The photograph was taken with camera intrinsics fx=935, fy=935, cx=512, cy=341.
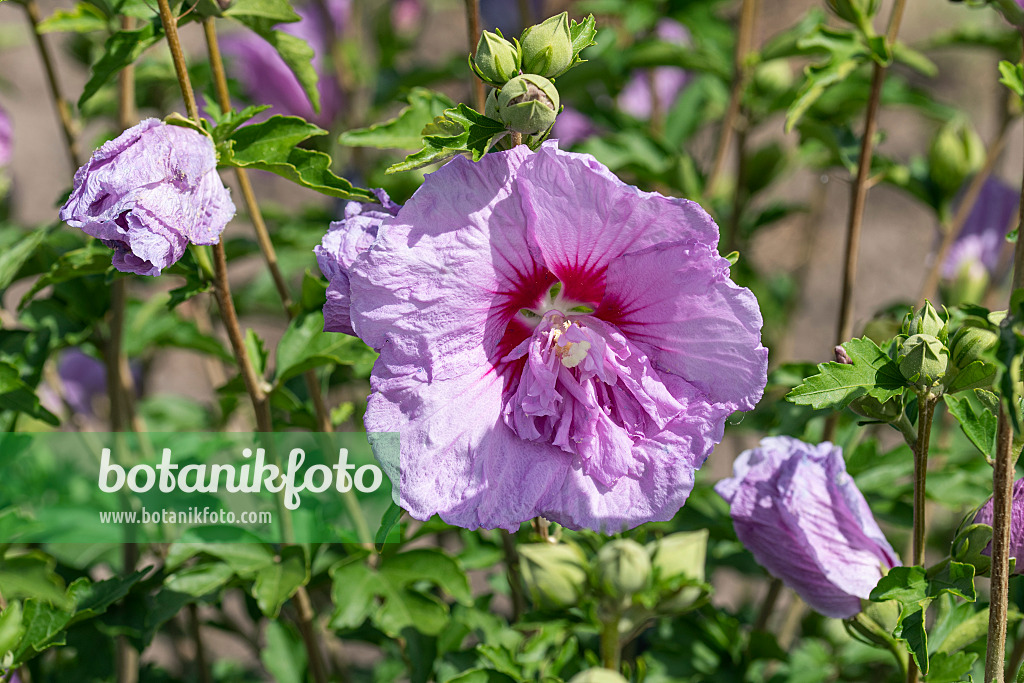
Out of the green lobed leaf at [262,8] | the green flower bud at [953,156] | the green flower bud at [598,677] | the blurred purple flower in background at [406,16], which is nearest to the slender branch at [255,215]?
the green lobed leaf at [262,8]

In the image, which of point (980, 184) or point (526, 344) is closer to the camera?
point (526, 344)

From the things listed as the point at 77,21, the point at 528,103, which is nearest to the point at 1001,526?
the point at 528,103

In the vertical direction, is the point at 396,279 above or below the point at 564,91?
above

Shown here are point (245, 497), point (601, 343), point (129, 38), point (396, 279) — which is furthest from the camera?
point (245, 497)

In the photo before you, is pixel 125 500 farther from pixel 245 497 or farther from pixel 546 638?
pixel 546 638

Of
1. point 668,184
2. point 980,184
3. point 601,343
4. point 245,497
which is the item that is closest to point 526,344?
point 601,343

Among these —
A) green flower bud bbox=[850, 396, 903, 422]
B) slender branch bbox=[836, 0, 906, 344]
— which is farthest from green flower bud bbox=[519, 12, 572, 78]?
slender branch bbox=[836, 0, 906, 344]

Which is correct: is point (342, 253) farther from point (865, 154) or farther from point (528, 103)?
point (865, 154)
